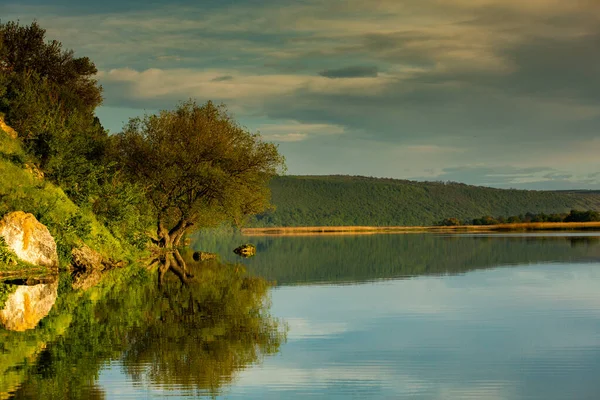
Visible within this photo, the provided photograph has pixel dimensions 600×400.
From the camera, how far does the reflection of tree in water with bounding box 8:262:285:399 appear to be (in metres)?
14.4

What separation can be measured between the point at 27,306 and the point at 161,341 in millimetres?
9194

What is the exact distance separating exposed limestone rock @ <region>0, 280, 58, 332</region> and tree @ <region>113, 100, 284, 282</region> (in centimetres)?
3138

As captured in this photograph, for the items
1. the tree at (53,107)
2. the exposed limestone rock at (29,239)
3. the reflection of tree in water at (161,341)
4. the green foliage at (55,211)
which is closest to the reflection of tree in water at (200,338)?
the reflection of tree in water at (161,341)

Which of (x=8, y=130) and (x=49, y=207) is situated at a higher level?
(x=8, y=130)

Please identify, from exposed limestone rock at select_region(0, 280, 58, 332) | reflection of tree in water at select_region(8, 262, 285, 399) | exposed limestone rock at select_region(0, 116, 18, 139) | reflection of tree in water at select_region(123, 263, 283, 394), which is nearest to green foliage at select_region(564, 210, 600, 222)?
exposed limestone rock at select_region(0, 116, 18, 139)

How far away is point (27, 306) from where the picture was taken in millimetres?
26031

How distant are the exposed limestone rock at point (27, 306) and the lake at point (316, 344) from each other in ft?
1.79

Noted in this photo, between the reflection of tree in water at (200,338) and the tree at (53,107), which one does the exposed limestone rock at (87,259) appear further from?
the reflection of tree in water at (200,338)

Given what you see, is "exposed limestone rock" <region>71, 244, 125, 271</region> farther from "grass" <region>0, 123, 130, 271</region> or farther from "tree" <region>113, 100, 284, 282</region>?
"tree" <region>113, 100, 284, 282</region>

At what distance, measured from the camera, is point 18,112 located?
58.1 meters

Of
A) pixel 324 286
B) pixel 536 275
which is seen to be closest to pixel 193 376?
pixel 324 286

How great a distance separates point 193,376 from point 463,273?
30083mm

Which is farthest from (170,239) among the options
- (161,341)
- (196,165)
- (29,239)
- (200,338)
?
(161,341)

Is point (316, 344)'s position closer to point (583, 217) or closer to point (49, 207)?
point (49, 207)
